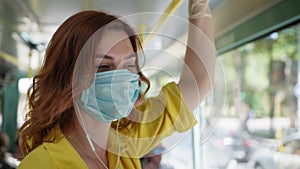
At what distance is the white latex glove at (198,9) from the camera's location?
1.13 meters

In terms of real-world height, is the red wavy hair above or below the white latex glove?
below

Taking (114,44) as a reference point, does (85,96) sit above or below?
below

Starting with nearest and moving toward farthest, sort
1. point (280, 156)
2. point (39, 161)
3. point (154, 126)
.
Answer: point (39, 161)
point (154, 126)
point (280, 156)

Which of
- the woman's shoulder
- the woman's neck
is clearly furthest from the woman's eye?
the woman's shoulder

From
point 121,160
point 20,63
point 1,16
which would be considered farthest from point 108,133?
point 20,63

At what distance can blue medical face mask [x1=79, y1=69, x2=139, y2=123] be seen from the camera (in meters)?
0.93

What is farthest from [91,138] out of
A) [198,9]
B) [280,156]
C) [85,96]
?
[280,156]

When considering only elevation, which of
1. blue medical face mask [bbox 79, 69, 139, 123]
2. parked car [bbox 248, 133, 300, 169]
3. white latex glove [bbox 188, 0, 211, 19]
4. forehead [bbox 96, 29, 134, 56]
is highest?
white latex glove [bbox 188, 0, 211, 19]

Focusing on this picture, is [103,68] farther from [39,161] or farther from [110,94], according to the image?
[39,161]

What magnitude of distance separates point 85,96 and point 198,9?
42cm

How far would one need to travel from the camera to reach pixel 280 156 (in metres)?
3.40

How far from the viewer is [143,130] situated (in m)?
1.13

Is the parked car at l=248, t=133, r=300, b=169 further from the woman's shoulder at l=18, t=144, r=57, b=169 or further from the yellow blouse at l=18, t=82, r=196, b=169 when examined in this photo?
the woman's shoulder at l=18, t=144, r=57, b=169

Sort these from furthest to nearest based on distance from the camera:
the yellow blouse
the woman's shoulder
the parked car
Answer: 1. the parked car
2. the yellow blouse
3. the woman's shoulder
